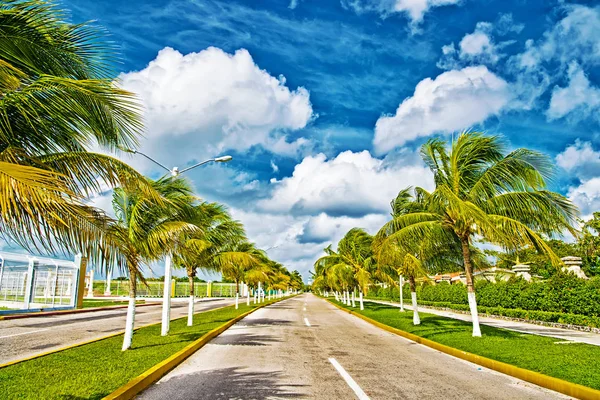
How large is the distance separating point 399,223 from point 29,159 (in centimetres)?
1198

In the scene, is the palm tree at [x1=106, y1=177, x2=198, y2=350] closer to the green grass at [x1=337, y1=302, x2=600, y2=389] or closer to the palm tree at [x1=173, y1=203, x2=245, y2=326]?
the palm tree at [x1=173, y1=203, x2=245, y2=326]

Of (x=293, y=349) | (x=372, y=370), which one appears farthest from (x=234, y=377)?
(x=293, y=349)

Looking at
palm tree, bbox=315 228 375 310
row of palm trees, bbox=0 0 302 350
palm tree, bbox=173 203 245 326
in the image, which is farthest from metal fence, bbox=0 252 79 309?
row of palm trees, bbox=0 0 302 350

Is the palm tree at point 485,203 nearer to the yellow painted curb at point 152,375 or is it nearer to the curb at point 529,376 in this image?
the curb at point 529,376

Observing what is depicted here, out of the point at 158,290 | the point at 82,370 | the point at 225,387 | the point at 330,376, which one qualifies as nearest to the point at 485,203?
the point at 330,376

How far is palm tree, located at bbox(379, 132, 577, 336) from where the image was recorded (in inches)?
469

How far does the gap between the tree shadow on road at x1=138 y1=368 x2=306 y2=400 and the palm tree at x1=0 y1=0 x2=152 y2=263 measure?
2.79 m

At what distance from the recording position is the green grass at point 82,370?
5.96 m

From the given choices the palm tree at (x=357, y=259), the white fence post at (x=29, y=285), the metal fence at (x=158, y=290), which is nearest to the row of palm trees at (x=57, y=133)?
the white fence post at (x=29, y=285)

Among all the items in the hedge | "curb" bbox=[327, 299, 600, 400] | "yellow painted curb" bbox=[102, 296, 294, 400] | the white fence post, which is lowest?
"curb" bbox=[327, 299, 600, 400]

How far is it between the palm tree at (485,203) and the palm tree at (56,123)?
9526 millimetres

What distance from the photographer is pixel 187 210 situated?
11.8 meters

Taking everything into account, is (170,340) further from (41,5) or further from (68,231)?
(41,5)

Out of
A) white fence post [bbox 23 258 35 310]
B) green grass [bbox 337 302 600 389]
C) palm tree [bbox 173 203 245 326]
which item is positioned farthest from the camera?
white fence post [bbox 23 258 35 310]
